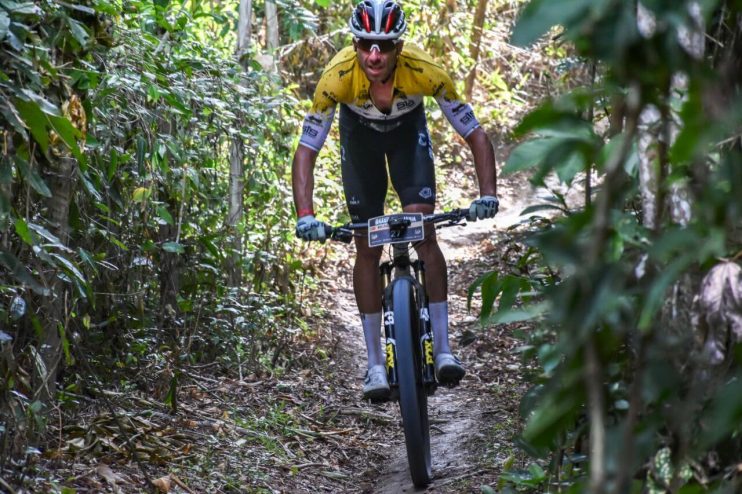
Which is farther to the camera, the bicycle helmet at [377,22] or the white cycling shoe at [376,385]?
the bicycle helmet at [377,22]

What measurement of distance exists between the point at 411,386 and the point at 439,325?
604mm

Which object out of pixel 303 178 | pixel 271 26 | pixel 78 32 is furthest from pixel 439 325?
pixel 271 26

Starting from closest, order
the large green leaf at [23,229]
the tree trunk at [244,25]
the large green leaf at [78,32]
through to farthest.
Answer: the large green leaf at [23,229]
the large green leaf at [78,32]
the tree trunk at [244,25]

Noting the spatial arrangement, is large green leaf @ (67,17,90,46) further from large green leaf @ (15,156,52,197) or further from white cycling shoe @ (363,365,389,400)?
white cycling shoe @ (363,365,389,400)

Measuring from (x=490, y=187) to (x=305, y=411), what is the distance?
1.98 meters

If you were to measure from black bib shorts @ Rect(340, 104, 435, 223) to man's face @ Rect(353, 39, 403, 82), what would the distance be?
39 centimetres

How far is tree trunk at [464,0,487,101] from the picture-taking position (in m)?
15.5

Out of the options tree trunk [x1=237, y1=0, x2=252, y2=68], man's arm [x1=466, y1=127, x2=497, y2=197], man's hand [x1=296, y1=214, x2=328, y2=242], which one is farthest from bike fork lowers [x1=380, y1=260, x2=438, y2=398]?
tree trunk [x1=237, y1=0, x2=252, y2=68]

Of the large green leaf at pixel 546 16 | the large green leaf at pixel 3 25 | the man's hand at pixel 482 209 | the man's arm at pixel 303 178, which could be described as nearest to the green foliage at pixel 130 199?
the large green leaf at pixel 3 25

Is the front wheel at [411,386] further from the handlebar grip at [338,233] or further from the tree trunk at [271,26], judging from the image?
the tree trunk at [271,26]

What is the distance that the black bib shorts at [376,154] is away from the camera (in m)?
→ 5.37

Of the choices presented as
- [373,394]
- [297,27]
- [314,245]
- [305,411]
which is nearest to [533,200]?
Answer: [314,245]

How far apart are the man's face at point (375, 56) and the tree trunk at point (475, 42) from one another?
34.8 feet

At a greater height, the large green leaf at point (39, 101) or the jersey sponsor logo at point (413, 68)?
the jersey sponsor logo at point (413, 68)
